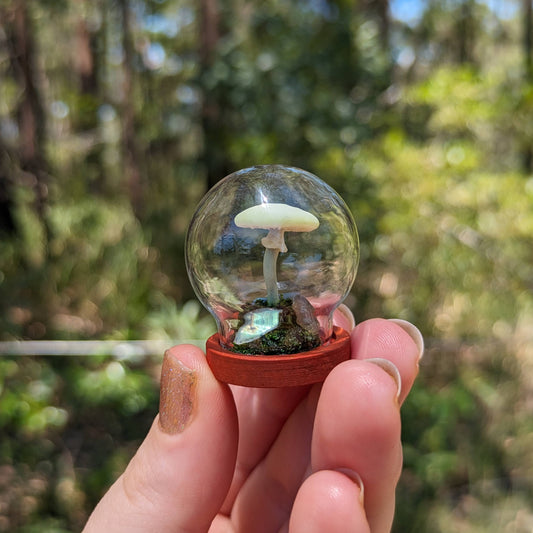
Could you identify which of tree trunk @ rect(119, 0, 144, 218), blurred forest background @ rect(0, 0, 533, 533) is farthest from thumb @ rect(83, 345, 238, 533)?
tree trunk @ rect(119, 0, 144, 218)

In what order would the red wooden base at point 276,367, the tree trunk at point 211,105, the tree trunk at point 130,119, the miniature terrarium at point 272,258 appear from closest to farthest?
the red wooden base at point 276,367 → the miniature terrarium at point 272,258 → the tree trunk at point 211,105 → the tree trunk at point 130,119

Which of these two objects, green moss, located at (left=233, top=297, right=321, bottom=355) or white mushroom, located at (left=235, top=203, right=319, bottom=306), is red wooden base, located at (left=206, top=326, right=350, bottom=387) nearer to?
green moss, located at (left=233, top=297, right=321, bottom=355)

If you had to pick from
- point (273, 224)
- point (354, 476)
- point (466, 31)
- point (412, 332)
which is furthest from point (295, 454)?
point (466, 31)

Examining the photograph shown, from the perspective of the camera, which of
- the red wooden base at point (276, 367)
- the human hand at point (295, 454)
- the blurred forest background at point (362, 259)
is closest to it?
the human hand at point (295, 454)

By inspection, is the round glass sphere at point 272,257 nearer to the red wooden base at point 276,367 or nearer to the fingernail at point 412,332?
→ the red wooden base at point 276,367

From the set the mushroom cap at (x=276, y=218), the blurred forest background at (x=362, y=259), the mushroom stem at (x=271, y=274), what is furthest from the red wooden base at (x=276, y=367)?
the blurred forest background at (x=362, y=259)

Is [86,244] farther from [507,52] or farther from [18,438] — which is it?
[507,52]

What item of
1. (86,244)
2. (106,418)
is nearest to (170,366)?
(106,418)
